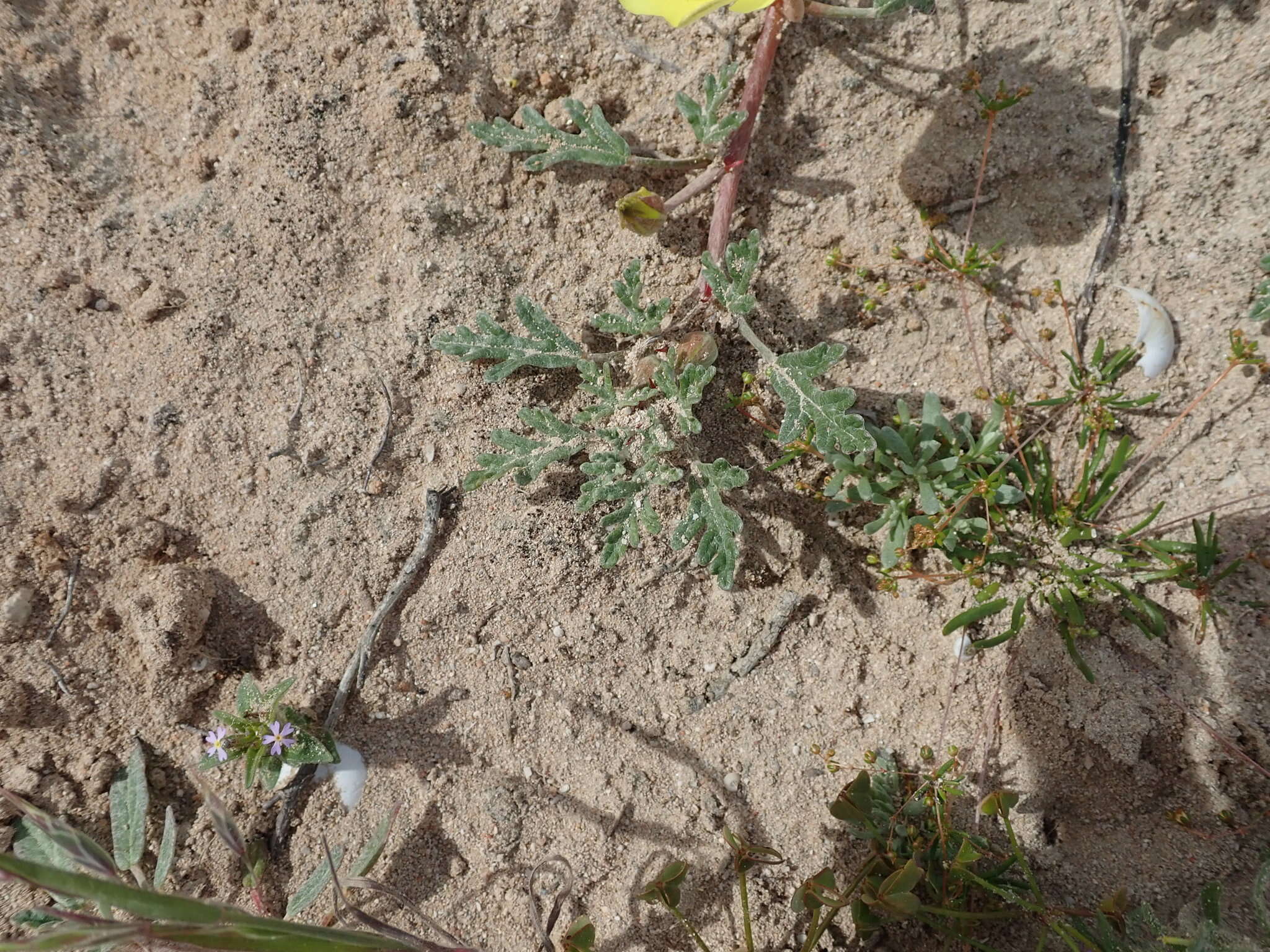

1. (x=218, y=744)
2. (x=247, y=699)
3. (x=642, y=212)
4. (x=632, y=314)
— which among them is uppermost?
(x=642, y=212)

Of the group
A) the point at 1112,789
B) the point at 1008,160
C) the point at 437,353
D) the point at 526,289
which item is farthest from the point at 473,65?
the point at 1112,789

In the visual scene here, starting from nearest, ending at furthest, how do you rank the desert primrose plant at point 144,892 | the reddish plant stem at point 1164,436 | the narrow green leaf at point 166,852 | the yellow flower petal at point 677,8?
1. the desert primrose plant at point 144,892
2. the yellow flower petal at point 677,8
3. the narrow green leaf at point 166,852
4. the reddish plant stem at point 1164,436

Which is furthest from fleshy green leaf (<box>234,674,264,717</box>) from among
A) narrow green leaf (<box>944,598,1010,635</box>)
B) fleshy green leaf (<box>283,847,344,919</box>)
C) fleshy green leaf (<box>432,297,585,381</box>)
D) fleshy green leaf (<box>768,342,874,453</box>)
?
narrow green leaf (<box>944,598,1010,635</box>)

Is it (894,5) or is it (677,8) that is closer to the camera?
(677,8)

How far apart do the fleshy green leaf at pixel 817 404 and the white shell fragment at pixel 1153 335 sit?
925 millimetres

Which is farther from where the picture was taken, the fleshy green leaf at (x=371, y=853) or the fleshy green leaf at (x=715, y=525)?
the fleshy green leaf at (x=715, y=525)

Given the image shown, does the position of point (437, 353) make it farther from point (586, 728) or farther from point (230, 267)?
point (586, 728)

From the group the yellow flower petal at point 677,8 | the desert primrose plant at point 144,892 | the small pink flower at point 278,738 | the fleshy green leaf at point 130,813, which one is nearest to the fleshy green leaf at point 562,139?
the yellow flower petal at point 677,8

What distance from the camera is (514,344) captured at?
2475mm

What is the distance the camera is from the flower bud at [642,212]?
2.29m

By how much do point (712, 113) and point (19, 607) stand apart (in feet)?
8.15

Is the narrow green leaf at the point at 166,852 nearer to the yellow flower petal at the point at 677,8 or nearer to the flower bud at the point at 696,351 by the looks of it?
the flower bud at the point at 696,351

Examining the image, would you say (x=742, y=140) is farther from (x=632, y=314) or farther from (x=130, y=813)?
(x=130, y=813)

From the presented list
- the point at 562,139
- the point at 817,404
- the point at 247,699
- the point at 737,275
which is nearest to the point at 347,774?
the point at 247,699
